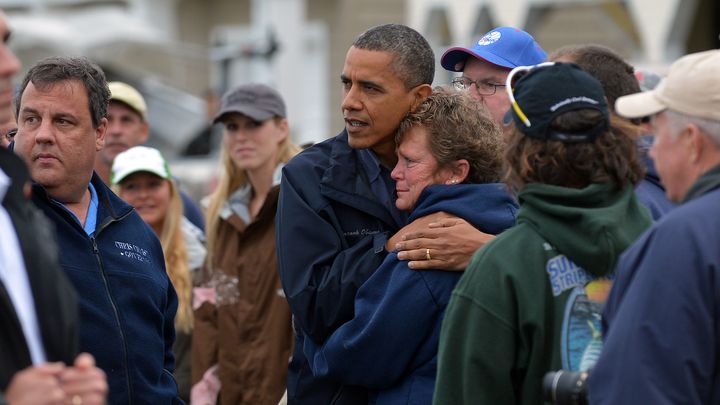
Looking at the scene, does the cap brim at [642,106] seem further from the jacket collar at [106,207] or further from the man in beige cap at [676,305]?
the jacket collar at [106,207]

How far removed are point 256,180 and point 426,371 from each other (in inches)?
98.6

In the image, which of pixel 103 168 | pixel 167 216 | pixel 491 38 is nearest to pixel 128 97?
pixel 103 168

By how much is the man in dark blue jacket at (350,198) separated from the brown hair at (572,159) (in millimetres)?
779

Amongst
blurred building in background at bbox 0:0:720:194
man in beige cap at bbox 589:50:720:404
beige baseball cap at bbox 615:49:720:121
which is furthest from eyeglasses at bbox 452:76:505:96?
blurred building in background at bbox 0:0:720:194

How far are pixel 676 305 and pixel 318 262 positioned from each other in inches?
60.4

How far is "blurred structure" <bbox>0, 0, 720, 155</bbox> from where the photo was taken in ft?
43.4

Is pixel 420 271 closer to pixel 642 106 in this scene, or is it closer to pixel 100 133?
pixel 642 106

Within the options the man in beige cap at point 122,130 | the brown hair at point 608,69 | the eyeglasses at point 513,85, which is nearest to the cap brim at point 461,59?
the brown hair at point 608,69

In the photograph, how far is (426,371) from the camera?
4004 millimetres

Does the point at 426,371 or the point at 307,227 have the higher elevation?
the point at 307,227

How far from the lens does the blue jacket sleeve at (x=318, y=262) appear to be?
4117mm

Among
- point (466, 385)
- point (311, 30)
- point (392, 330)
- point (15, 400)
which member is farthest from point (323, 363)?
point (311, 30)

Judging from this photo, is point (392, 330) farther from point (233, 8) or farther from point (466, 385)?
point (233, 8)

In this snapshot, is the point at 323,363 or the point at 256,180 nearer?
the point at 323,363
